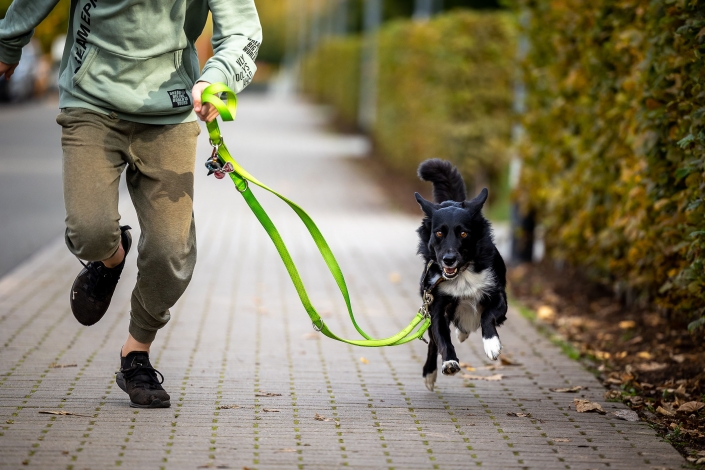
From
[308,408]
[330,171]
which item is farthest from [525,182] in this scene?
[330,171]

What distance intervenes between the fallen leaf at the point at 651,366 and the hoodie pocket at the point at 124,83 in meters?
3.40

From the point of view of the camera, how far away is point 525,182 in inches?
390

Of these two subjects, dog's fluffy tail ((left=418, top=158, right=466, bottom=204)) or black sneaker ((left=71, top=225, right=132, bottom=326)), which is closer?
black sneaker ((left=71, top=225, right=132, bottom=326))

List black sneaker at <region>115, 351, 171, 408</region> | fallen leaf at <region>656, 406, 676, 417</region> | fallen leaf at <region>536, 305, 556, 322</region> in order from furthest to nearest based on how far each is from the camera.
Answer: fallen leaf at <region>536, 305, 556, 322</region>, fallen leaf at <region>656, 406, 676, 417</region>, black sneaker at <region>115, 351, 171, 408</region>

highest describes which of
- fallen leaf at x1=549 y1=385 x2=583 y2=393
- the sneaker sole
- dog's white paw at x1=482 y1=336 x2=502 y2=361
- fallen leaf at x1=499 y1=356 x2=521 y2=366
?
dog's white paw at x1=482 y1=336 x2=502 y2=361

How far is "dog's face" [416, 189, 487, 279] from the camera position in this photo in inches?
192

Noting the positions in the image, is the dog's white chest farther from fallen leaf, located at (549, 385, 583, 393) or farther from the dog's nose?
fallen leaf, located at (549, 385, 583, 393)

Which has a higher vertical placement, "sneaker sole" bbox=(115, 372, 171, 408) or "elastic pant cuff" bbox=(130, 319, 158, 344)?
"elastic pant cuff" bbox=(130, 319, 158, 344)

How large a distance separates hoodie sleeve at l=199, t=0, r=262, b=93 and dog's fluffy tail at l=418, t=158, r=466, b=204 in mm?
1196

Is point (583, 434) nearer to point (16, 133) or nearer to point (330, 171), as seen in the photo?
point (330, 171)

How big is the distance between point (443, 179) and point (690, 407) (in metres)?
1.76

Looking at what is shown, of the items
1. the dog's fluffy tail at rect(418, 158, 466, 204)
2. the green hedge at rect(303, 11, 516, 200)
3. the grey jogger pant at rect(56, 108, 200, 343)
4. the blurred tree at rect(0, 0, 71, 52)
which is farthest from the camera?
the blurred tree at rect(0, 0, 71, 52)

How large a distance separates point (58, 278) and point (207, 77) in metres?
5.11

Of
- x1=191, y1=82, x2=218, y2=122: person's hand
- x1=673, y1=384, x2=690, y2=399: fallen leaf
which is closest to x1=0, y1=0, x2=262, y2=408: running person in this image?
x1=191, y1=82, x2=218, y2=122: person's hand
